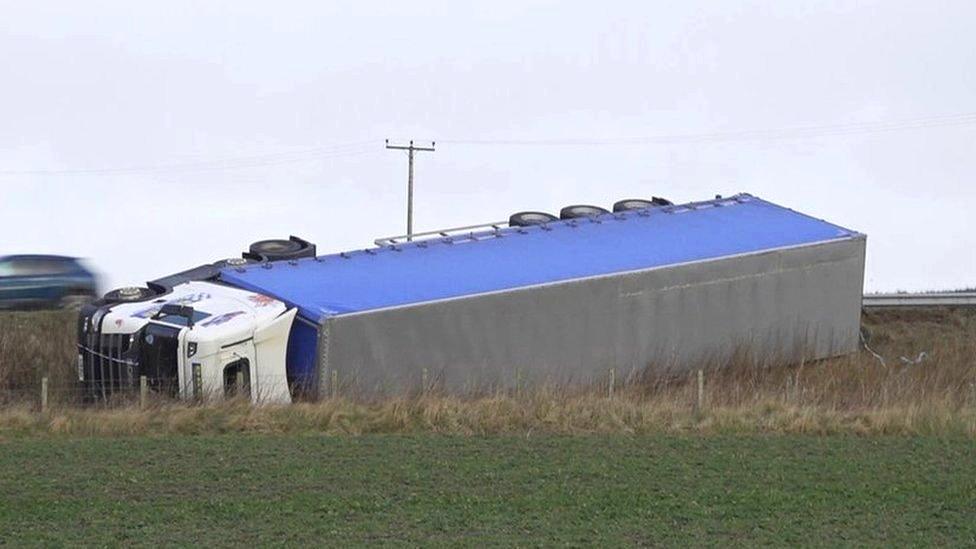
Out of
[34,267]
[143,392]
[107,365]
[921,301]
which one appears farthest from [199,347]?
[921,301]

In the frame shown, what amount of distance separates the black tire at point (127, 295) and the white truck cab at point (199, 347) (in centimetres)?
51

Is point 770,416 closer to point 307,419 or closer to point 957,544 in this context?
point 307,419

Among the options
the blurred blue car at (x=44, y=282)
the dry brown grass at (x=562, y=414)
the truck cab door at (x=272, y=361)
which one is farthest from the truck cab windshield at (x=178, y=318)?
the blurred blue car at (x=44, y=282)

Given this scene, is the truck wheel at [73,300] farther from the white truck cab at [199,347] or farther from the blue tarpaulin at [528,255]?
the white truck cab at [199,347]

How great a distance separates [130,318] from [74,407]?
147 cm

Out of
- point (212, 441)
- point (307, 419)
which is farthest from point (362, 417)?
point (212, 441)

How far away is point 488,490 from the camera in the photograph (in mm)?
18203

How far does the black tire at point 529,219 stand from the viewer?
3200 centimetres

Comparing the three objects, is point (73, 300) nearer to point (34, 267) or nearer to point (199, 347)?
point (34, 267)

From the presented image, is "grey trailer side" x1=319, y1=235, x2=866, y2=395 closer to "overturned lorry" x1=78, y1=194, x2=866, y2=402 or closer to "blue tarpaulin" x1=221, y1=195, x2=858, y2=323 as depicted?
"overturned lorry" x1=78, y1=194, x2=866, y2=402

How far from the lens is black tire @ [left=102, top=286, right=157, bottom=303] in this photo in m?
26.3

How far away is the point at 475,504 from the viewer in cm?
1747

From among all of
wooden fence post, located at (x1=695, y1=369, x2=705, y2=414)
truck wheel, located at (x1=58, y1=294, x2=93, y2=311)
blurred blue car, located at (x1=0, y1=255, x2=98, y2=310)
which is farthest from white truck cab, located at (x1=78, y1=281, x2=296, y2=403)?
blurred blue car, located at (x1=0, y1=255, x2=98, y2=310)

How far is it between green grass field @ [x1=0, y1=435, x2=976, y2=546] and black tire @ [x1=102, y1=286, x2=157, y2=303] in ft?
14.5
